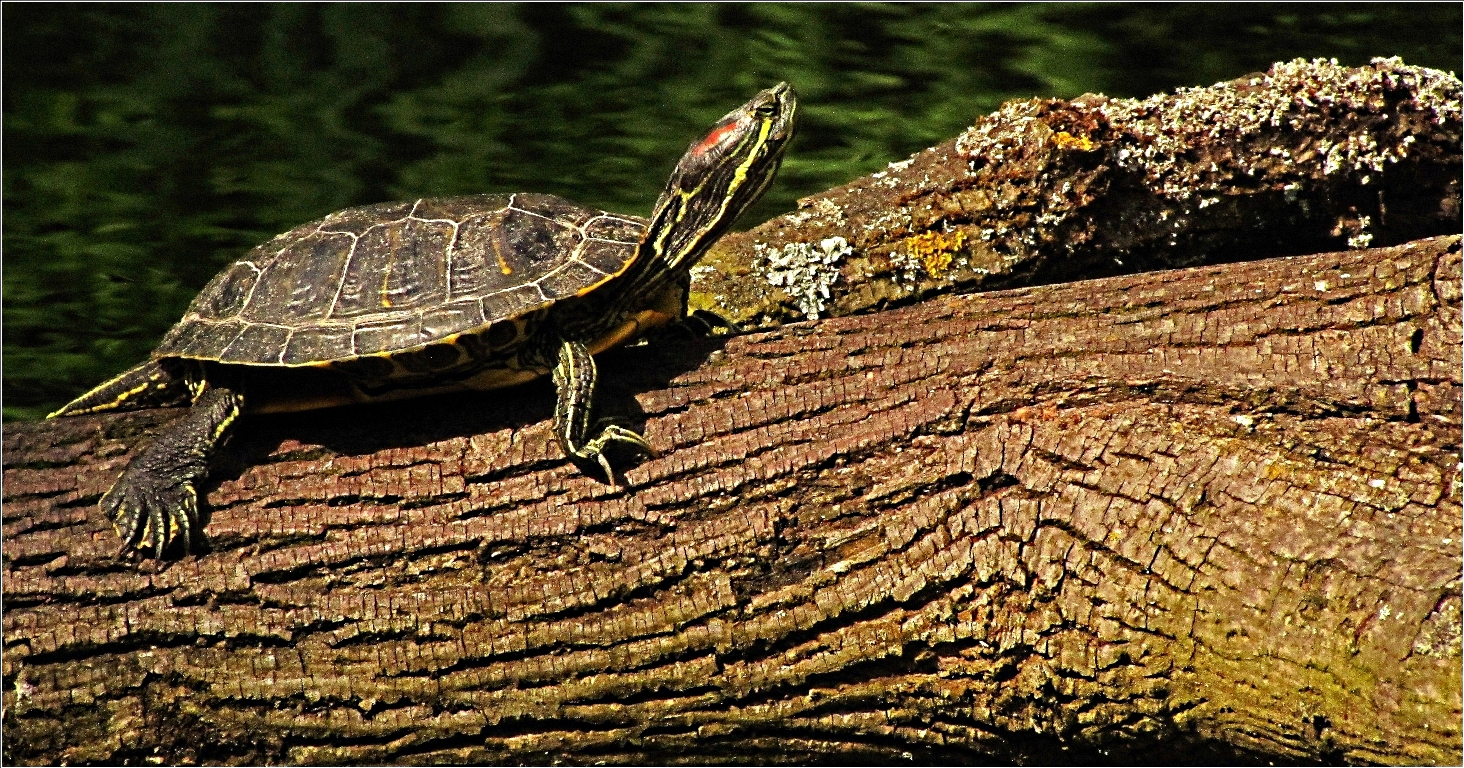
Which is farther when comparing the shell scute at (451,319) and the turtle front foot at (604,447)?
the shell scute at (451,319)

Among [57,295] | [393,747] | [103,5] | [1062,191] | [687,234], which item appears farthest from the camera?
[103,5]

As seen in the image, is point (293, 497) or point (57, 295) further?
point (57, 295)

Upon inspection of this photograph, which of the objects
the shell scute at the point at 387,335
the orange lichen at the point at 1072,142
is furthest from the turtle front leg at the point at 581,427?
the orange lichen at the point at 1072,142

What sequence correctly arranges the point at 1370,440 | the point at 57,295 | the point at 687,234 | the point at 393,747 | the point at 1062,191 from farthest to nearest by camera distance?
the point at 57,295, the point at 1062,191, the point at 687,234, the point at 393,747, the point at 1370,440

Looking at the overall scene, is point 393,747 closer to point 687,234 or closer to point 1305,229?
point 687,234

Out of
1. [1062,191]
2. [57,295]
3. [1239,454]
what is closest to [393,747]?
[1239,454]

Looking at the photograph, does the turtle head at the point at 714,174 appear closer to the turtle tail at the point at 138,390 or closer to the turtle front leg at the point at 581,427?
the turtle front leg at the point at 581,427
